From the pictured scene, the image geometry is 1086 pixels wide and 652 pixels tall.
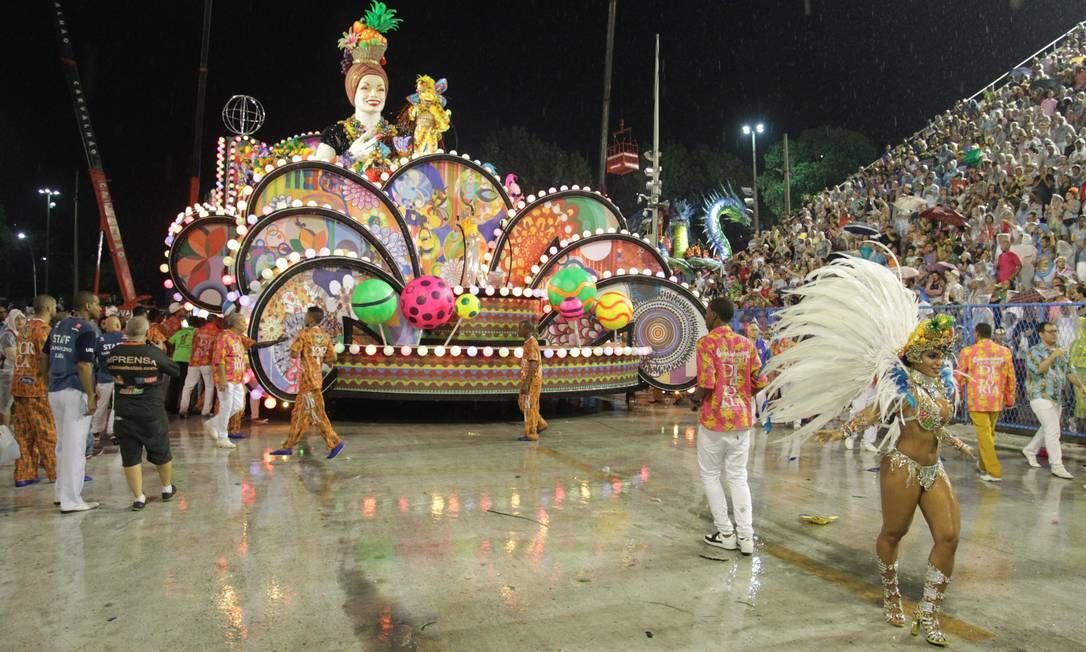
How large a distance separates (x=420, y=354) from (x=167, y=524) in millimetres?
5390

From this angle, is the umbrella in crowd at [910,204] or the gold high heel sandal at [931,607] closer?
the gold high heel sandal at [931,607]

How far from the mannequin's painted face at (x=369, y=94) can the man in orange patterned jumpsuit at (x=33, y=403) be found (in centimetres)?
1003

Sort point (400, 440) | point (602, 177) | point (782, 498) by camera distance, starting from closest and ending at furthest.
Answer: point (782, 498) → point (400, 440) → point (602, 177)

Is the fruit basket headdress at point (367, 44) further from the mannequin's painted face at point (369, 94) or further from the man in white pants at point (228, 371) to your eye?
the man in white pants at point (228, 371)

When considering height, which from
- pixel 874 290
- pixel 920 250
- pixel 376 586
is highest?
pixel 920 250

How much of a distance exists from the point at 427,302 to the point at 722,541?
664cm

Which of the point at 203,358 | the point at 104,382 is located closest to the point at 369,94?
the point at 203,358

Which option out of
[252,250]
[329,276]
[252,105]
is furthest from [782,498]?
[252,105]

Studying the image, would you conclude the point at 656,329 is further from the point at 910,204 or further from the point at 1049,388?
the point at 1049,388

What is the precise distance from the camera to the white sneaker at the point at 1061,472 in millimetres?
7215

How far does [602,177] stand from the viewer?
18.8 metres

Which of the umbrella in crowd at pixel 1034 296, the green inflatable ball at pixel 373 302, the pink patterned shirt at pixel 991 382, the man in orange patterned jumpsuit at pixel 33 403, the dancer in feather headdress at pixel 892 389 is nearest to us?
the dancer in feather headdress at pixel 892 389

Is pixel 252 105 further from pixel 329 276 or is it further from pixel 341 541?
pixel 341 541

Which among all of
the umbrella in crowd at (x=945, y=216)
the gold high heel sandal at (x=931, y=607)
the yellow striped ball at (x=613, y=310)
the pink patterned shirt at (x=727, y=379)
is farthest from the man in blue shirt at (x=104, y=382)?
the umbrella in crowd at (x=945, y=216)
